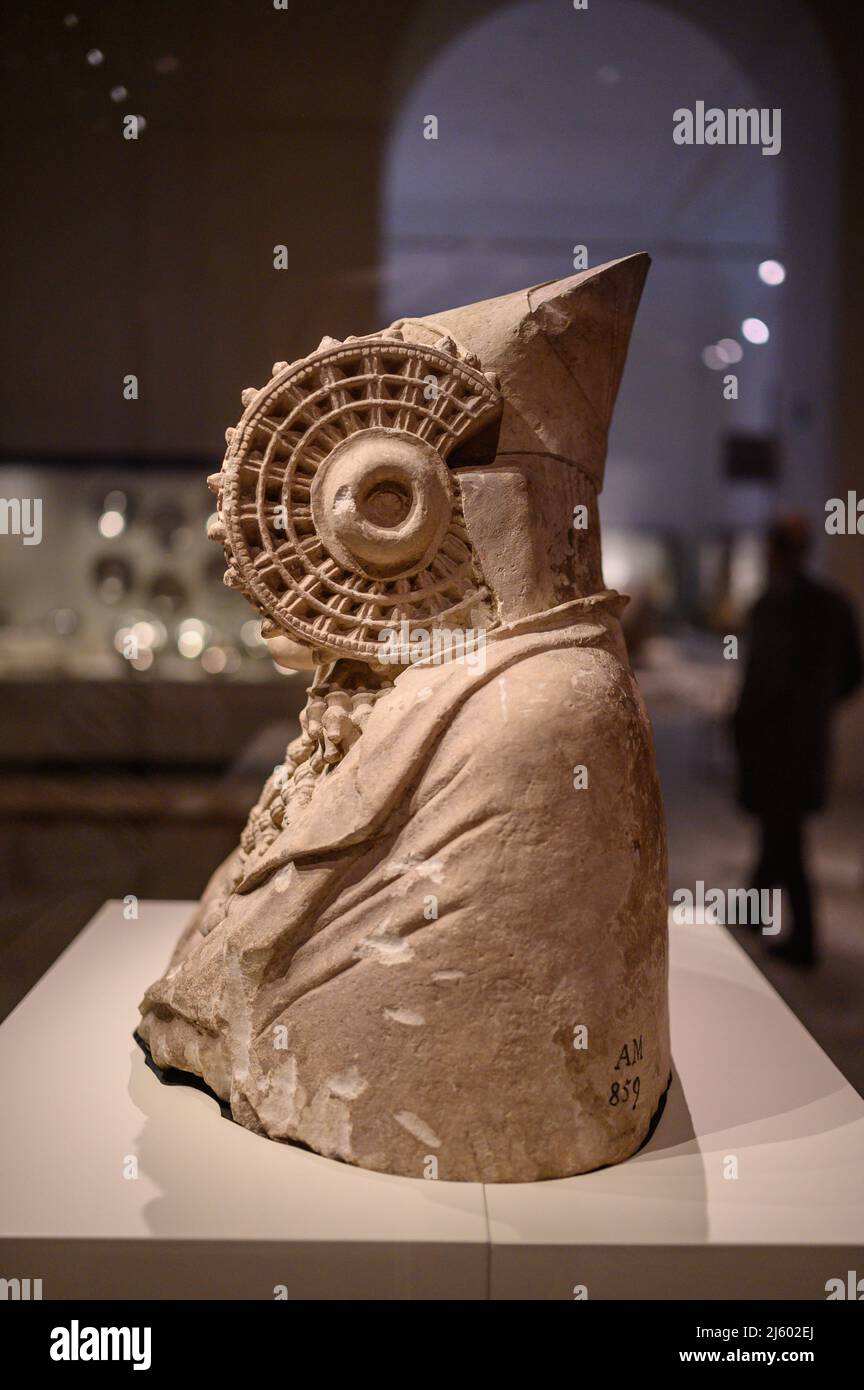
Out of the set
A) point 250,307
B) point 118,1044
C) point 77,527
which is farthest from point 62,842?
point 250,307

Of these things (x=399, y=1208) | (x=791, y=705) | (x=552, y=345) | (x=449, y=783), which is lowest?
(x=399, y=1208)

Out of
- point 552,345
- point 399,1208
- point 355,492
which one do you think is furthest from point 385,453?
point 399,1208

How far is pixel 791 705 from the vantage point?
470 centimetres

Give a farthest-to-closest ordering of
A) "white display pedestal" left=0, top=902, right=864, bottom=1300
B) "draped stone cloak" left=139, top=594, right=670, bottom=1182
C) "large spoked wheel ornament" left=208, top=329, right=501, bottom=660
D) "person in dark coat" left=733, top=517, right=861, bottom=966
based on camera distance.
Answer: "person in dark coat" left=733, top=517, right=861, bottom=966 < "large spoked wheel ornament" left=208, top=329, right=501, bottom=660 < "draped stone cloak" left=139, top=594, right=670, bottom=1182 < "white display pedestal" left=0, top=902, right=864, bottom=1300

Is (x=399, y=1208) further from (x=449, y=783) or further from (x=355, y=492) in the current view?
(x=355, y=492)

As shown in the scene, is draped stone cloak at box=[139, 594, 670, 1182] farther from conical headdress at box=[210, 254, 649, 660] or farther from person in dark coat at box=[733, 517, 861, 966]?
person in dark coat at box=[733, 517, 861, 966]

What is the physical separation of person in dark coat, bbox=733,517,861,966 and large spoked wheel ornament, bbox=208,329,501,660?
214cm

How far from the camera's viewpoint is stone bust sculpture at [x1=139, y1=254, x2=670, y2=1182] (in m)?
2.65

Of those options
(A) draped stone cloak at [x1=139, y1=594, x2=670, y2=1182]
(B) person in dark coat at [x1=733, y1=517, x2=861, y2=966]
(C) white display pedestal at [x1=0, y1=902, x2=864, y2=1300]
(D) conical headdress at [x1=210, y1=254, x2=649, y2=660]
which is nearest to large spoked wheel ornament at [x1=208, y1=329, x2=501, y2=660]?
(D) conical headdress at [x1=210, y1=254, x2=649, y2=660]

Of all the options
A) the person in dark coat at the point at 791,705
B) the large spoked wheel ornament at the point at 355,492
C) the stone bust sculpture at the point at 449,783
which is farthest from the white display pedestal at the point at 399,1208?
the person in dark coat at the point at 791,705

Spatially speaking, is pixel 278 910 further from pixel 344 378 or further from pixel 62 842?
pixel 62 842

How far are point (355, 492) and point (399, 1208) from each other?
161 cm

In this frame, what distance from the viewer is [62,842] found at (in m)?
5.44

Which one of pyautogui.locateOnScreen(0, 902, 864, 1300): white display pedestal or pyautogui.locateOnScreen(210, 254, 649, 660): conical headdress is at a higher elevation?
pyautogui.locateOnScreen(210, 254, 649, 660): conical headdress
